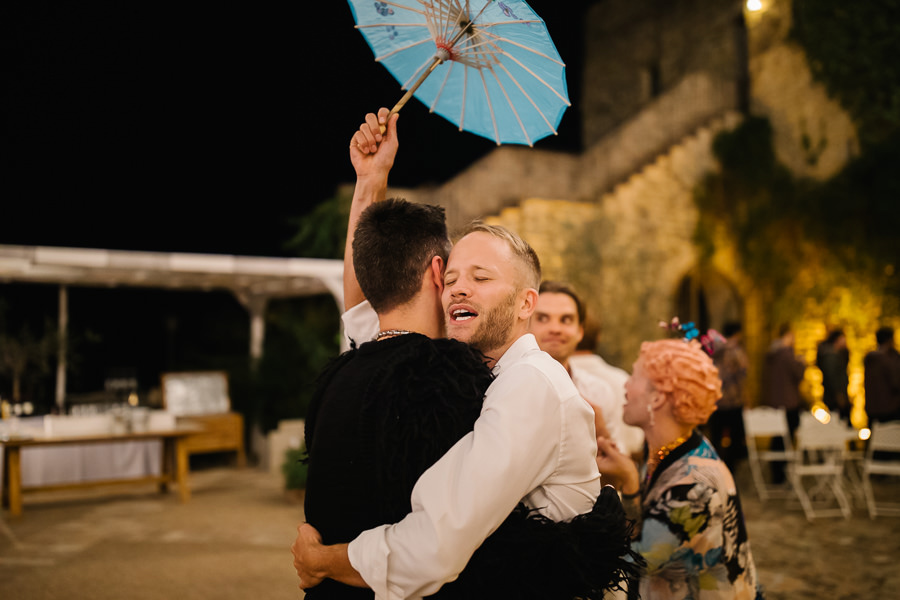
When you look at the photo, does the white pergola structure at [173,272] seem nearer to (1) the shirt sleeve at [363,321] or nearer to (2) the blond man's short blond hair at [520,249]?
(1) the shirt sleeve at [363,321]

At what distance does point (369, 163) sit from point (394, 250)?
473 mm

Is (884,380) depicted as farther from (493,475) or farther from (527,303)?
(493,475)

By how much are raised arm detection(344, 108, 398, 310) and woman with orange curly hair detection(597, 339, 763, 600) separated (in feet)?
3.05

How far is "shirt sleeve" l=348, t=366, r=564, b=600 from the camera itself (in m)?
1.15

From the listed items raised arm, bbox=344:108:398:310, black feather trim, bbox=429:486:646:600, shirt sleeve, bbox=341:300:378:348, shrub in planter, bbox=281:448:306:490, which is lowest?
shrub in planter, bbox=281:448:306:490

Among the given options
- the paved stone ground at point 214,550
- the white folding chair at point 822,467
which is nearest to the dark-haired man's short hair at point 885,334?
the paved stone ground at point 214,550

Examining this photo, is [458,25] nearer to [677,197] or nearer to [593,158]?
[593,158]

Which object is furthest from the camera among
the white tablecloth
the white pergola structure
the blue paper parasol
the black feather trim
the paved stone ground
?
the white tablecloth

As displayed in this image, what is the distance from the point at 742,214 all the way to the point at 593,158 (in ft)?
10.7

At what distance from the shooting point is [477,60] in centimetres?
193

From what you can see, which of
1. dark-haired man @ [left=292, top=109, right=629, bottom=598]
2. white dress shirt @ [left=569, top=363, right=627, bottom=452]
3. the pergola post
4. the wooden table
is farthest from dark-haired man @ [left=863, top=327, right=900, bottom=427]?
the pergola post

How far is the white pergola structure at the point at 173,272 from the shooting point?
673 cm

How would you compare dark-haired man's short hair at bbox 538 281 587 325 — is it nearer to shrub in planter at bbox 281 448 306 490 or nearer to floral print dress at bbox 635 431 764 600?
floral print dress at bbox 635 431 764 600

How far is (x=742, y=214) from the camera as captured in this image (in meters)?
12.4
